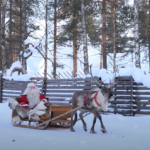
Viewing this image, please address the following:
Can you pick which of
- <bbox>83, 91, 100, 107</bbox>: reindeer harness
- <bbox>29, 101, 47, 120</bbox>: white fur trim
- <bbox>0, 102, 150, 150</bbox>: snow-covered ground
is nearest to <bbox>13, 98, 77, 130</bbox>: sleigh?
<bbox>29, 101, 47, 120</bbox>: white fur trim

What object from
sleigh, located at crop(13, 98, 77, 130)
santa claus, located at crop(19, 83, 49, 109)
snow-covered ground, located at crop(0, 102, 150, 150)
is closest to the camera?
snow-covered ground, located at crop(0, 102, 150, 150)

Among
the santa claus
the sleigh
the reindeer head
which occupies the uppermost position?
the reindeer head

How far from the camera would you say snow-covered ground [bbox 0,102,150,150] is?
18.1 ft

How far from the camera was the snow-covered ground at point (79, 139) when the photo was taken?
5531 mm

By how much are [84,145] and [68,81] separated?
23.3 feet

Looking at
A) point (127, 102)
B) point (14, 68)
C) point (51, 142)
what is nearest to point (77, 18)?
point (14, 68)

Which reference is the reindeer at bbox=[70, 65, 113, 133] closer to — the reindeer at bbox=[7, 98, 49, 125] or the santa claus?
the reindeer at bbox=[7, 98, 49, 125]

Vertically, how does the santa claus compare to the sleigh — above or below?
above

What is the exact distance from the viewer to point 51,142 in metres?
5.93

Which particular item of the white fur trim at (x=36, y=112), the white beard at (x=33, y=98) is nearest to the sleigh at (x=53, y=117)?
the white fur trim at (x=36, y=112)

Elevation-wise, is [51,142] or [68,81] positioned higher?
[68,81]

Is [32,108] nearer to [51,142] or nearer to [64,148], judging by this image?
[51,142]

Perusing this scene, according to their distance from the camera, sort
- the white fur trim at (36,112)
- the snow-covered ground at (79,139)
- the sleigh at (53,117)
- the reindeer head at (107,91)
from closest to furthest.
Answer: the snow-covered ground at (79,139) → the reindeer head at (107,91) → the sleigh at (53,117) → the white fur trim at (36,112)

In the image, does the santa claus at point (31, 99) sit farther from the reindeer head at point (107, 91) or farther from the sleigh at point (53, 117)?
the reindeer head at point (107, 91)
